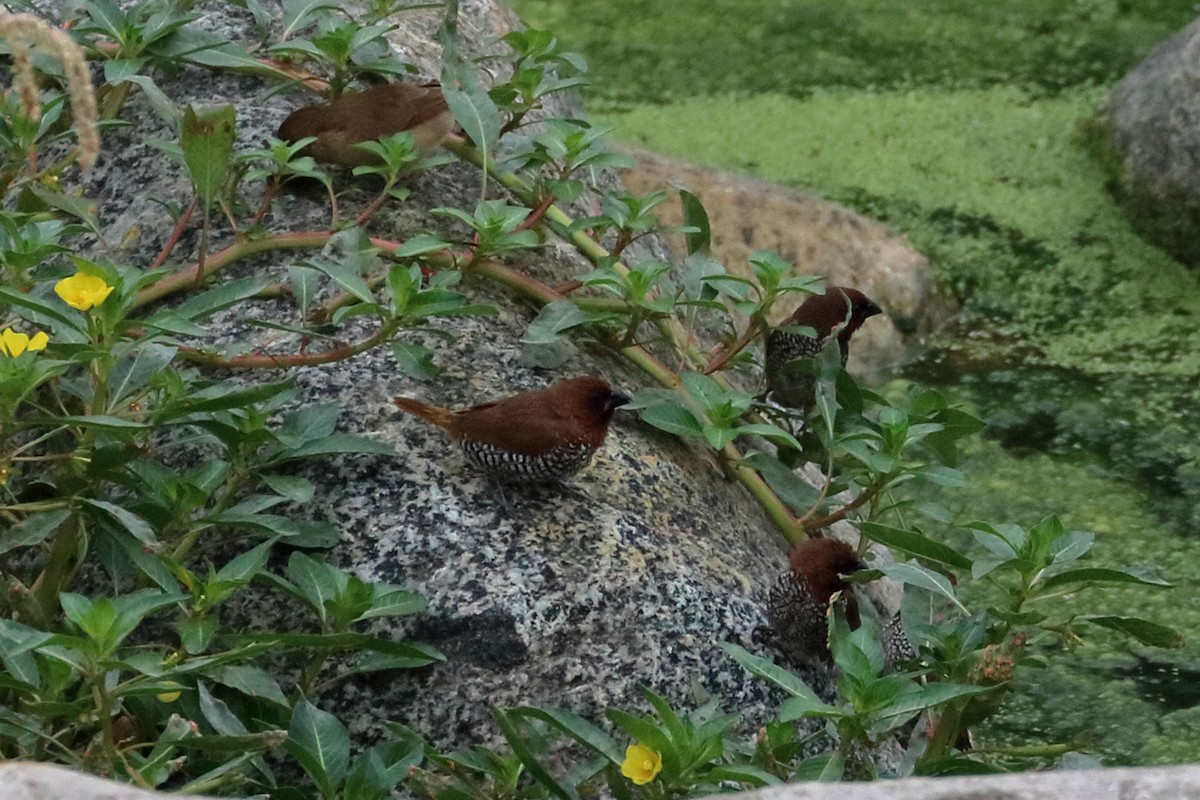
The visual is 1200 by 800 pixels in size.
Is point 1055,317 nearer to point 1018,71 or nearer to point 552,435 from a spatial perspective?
point 1018,71

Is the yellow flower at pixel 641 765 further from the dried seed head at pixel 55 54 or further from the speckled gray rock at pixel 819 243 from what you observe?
the speckled gray rock at pixel 819 243

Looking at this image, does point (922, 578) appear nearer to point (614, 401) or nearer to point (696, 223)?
point (614, 401)

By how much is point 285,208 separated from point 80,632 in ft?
3.13

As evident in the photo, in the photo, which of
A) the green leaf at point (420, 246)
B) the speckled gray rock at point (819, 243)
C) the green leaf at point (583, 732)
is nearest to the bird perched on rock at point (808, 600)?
the green leaf at point (583, 732)

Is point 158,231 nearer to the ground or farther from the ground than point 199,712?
farther from the ground

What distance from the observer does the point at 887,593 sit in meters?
2.62

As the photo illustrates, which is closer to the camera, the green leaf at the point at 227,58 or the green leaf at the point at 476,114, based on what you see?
the green leaf at the point at 476,114

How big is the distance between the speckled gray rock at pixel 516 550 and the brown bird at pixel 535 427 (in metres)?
0.04

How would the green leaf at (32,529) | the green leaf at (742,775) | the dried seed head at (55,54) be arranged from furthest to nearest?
1. the green leaf at (32,529)
2. the green leaf at (742,775)
3. the dried seed head at (55,54)

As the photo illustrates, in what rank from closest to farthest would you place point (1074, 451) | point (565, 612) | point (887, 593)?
1. point (565, 612)
2. point (887, 593)
3. point (1074, 451)

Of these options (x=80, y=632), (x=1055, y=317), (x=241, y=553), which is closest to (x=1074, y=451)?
(x=1055, y=317)

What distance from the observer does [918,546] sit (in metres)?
1.85

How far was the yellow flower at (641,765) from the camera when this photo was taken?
1611 mm

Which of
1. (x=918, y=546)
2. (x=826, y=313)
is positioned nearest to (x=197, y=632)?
(x=918, y=546)
